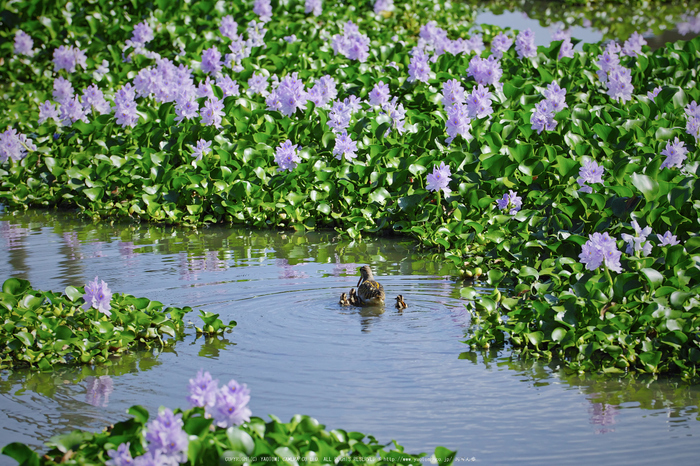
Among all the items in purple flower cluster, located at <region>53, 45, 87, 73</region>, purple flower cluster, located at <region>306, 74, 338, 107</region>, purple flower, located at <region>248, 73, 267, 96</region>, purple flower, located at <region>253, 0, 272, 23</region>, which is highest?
purple flower, located at <region>253, 0, 272, 23</region>

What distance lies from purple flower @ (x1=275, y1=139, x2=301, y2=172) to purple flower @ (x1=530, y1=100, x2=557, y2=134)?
2.31 metres

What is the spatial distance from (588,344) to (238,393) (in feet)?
7.45

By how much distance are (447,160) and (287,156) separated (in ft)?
5.19

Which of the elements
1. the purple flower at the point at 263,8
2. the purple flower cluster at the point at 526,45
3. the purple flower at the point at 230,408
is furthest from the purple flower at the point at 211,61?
the purple flower at the point at 230,408

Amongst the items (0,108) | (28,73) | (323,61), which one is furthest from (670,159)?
(28,73)

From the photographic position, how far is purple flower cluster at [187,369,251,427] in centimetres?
331

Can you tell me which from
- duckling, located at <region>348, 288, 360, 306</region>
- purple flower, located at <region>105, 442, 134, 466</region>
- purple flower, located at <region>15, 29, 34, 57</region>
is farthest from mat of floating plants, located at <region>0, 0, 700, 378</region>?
purple flower, located at <region>105, 442, 134, 466</region>

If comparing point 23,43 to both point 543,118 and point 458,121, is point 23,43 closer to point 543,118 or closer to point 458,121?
point 458,121

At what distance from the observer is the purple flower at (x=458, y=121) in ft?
26.0

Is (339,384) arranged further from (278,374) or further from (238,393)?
(238,393)

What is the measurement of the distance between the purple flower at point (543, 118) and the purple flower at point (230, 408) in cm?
541

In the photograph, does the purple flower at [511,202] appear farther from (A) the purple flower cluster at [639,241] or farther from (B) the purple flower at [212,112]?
(B) the purple flower at [212,112]

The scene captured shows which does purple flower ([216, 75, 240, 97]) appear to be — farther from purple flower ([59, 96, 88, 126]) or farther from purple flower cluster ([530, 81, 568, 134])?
purple flower cluster ([530, 81, 568, 134])

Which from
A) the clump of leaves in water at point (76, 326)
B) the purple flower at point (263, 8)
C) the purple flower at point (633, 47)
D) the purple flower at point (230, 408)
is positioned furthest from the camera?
the purple flower at point (263, 8)
